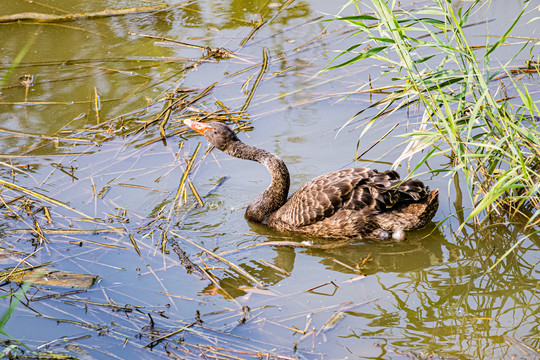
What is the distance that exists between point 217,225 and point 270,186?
571 mm

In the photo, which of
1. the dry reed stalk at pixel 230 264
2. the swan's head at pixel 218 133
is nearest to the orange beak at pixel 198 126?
the swan's head at pixel 218 133

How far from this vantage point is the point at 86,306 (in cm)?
434

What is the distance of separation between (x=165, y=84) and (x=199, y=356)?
4425mm

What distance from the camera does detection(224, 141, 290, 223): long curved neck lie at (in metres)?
5.50

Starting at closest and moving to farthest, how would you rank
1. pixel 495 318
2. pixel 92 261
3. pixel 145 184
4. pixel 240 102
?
pixel 495 318 → pixel 92 261 → pixel 145 184 → pixel 240 102

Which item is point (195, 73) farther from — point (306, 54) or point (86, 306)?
point (86, 306)

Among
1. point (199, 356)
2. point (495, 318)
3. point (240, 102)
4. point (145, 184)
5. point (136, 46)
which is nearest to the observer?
point (199, 356)

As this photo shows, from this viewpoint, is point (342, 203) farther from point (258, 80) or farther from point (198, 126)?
point (258, 80)

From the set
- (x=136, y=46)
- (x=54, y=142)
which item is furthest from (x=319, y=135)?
(x=136, y=46)

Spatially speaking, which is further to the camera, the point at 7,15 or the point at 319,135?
the point at 7,15

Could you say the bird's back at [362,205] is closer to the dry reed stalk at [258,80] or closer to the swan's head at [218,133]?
the swan's head at [218,133]

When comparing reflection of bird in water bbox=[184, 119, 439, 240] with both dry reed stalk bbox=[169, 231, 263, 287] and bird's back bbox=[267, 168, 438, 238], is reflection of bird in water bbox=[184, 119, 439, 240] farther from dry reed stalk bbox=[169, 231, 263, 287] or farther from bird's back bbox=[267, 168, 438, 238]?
dry reed stalk bbox=[169, 231, 263, 287]

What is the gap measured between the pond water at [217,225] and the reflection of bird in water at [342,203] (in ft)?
0.45

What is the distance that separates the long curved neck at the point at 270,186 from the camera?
550 centimetres
